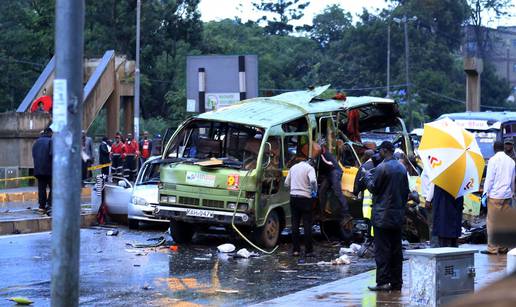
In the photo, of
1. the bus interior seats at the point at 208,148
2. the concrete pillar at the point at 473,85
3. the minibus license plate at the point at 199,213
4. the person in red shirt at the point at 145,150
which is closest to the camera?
the minibus license plate at the point at 199,213

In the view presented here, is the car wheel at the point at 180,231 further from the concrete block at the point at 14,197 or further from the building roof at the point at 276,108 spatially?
the concrete block at the point at 14,197

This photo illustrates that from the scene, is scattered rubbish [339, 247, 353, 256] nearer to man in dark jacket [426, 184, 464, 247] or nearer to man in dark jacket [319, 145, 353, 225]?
man in dark jacket [319, 145, 353, 225]

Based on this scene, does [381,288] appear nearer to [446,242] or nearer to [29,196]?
[446,242]

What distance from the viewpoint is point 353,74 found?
80.9 m

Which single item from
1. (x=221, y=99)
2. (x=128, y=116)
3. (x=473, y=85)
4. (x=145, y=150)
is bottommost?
(x=145, y=150)

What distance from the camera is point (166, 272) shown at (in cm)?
1284

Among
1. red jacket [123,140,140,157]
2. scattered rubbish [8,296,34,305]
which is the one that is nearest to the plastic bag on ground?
scattered rubbish [8,296,34,305]

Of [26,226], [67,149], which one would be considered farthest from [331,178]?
[67,149]

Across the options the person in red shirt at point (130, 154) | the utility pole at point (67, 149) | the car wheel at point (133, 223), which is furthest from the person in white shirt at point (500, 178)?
the person in red shirt at point (130, 154)

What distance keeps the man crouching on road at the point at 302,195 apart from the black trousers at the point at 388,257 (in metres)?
3.58

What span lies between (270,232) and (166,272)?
3169 millimetres

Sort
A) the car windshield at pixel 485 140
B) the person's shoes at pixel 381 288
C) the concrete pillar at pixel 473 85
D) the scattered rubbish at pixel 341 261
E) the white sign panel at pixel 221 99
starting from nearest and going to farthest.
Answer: the person's shoes at pixel 381 288
the scattered rubbish at pixel 341 261
the white sign panel at pixel 221 99
the car windshield at pixel 485 140
the concrete pillar at pixel 473 85

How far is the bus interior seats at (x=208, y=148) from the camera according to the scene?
16.5 meters

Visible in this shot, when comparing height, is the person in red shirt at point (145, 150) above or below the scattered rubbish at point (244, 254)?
above
